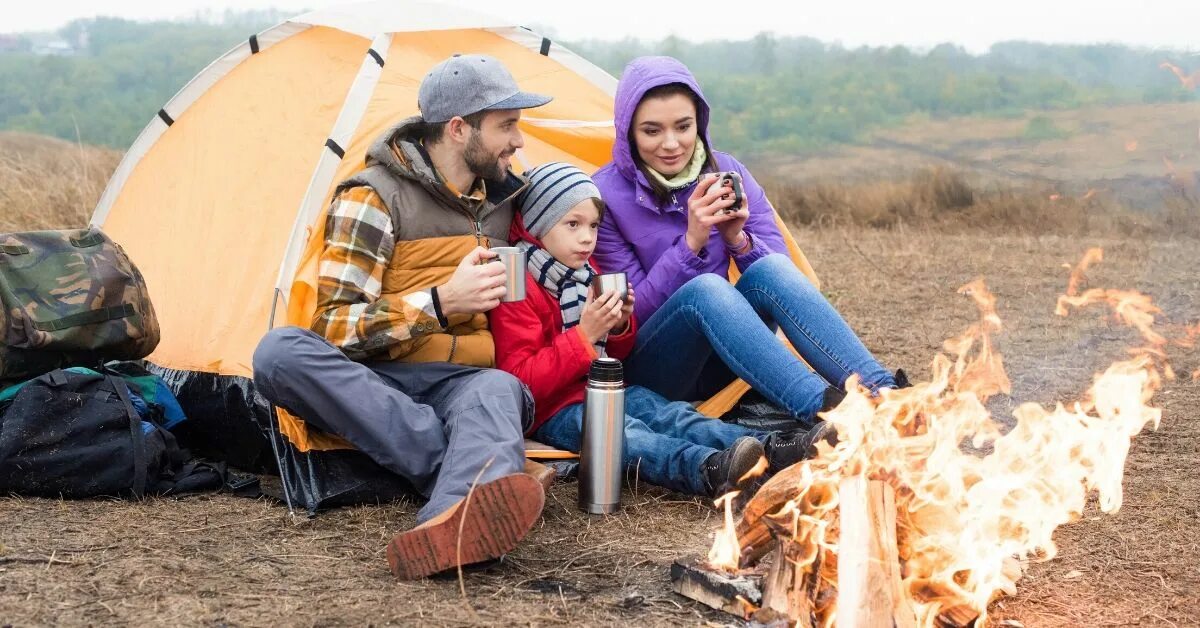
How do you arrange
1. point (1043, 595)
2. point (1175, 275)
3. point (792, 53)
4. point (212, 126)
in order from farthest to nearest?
1. point (792, 53)
2. point (1175, 275)
3. point (212, 126)
4. point (1043, 595)

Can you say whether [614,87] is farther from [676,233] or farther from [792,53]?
[792,53]

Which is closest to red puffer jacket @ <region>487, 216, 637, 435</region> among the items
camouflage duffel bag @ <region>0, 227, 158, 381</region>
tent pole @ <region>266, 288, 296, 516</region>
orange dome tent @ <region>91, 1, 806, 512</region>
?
orange dome tent @ <region>91, 1, 806, 512</region>

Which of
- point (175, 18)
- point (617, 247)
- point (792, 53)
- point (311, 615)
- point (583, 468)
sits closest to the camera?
point (311, 615)

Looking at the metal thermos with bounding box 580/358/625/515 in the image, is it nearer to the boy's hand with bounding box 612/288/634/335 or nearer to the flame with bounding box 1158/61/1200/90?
the boy's hand with bounding box 612/288/634/335

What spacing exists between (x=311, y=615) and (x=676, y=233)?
200 centimetres

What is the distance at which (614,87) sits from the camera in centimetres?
496

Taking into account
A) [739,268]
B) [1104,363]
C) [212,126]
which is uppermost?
[212,126]

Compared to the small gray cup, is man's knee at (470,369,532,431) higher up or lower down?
lower down

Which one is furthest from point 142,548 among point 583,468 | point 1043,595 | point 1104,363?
point 1104,363

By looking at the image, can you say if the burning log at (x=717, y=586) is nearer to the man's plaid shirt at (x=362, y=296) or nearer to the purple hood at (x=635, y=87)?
the man's plaid shirt at (x=362, y=296)

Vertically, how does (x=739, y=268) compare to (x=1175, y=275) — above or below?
above

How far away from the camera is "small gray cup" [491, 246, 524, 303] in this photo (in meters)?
3.37

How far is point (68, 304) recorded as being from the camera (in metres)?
3.89

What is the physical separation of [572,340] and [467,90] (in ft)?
2.85
